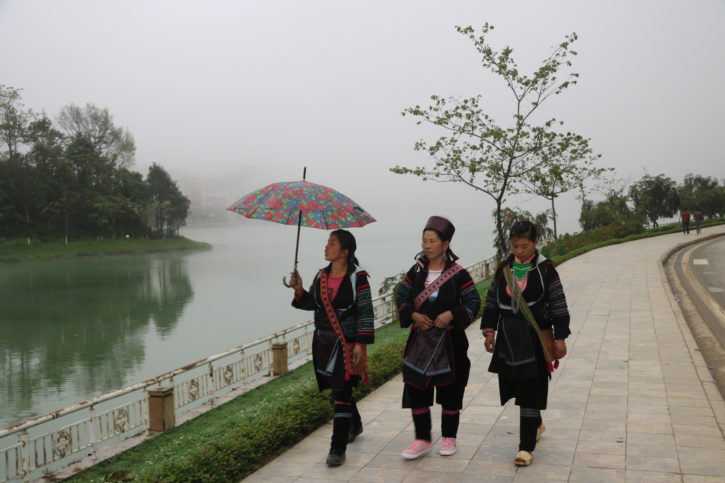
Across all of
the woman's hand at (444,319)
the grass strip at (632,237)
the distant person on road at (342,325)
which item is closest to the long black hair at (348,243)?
the distant person on road at (342,325)

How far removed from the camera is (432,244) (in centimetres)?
413

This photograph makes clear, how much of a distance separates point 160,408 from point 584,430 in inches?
217

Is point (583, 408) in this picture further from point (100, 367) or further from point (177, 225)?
point (177, 225)

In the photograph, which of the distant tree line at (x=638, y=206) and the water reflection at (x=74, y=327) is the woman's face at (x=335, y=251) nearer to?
the water reflection at (x=74, y=327)

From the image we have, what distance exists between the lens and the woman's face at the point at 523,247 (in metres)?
4.13

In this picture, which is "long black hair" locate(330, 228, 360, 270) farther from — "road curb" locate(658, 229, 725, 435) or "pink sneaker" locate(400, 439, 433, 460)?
"road curb" locate(658, 229, 725, 435)

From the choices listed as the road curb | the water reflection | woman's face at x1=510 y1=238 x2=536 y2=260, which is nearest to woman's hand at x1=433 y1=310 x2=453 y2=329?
woman's face at x1=510 y1=238 x2=536 y2=260

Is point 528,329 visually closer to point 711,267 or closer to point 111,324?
point 711,267

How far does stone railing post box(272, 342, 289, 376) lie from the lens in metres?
11.1

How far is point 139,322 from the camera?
25.8m

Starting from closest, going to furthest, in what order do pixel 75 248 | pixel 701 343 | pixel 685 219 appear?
pixel 701 343 → pixel 685 219 → pixel 75 248

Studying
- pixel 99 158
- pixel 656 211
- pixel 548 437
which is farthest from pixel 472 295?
pixel 99 158

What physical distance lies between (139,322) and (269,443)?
2293 cm

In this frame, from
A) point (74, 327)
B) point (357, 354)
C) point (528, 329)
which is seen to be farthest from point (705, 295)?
point (74, 327)
